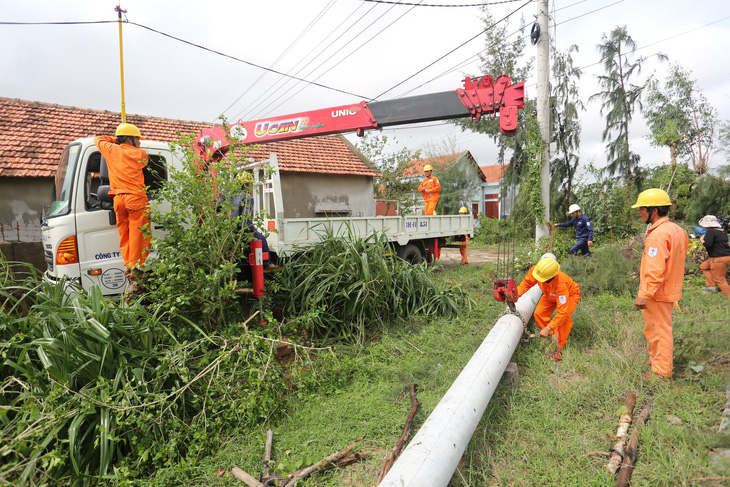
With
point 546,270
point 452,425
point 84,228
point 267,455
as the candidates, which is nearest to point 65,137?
point 84,228

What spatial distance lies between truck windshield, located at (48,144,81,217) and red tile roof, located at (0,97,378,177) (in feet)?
13.2

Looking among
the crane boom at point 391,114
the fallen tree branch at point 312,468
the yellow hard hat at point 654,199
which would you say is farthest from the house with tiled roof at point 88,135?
the fallen tree branch at point 312,468

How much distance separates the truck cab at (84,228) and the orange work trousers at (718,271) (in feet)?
24.7

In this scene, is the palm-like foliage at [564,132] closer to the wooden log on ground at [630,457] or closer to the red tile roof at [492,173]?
the wooden log on ground at [630,457]

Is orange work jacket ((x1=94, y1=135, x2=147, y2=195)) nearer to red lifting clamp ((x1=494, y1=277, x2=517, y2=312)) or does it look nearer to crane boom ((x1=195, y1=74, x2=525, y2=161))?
crane boom ((x1=195, y1=74, x2=525, y2=161))

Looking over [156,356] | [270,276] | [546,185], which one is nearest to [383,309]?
[270,276]

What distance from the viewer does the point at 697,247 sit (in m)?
7.36

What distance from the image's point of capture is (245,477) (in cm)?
242

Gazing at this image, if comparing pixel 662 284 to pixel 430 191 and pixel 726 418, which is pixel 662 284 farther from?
pixel 430 191

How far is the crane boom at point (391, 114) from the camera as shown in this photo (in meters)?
5.00

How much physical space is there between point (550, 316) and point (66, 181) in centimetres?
556

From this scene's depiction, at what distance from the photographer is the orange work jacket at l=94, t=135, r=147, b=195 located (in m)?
3.86

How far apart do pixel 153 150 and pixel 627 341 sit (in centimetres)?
558

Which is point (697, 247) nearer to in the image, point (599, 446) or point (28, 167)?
point (599, 446)
